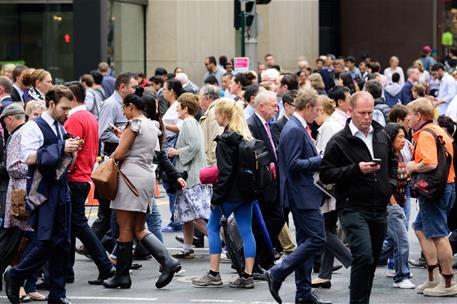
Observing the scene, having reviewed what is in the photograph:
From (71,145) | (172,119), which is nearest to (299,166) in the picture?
(71,145)

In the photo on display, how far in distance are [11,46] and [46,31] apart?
1.38 meters

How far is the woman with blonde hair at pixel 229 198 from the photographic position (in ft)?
38.5

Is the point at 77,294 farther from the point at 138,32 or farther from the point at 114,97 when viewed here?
the point at 138,32

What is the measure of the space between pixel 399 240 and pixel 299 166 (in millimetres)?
1745

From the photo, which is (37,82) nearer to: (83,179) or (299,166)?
(83,179)

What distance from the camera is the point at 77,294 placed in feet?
39.0

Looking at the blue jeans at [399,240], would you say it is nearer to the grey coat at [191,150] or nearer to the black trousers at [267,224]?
the black trousers at [267,224]

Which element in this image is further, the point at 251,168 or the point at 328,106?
the point at 328,106

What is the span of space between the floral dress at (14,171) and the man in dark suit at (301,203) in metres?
2.44

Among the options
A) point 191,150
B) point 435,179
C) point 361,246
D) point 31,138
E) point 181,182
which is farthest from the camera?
point 191,150

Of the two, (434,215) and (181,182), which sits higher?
(181,182)

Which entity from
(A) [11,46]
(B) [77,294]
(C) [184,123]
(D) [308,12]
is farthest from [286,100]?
(D) [308,12]

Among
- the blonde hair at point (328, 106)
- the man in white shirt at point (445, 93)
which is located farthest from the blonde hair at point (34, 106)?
the man in white shirt at point (445, 93)

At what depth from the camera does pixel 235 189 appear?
38.6 feet
